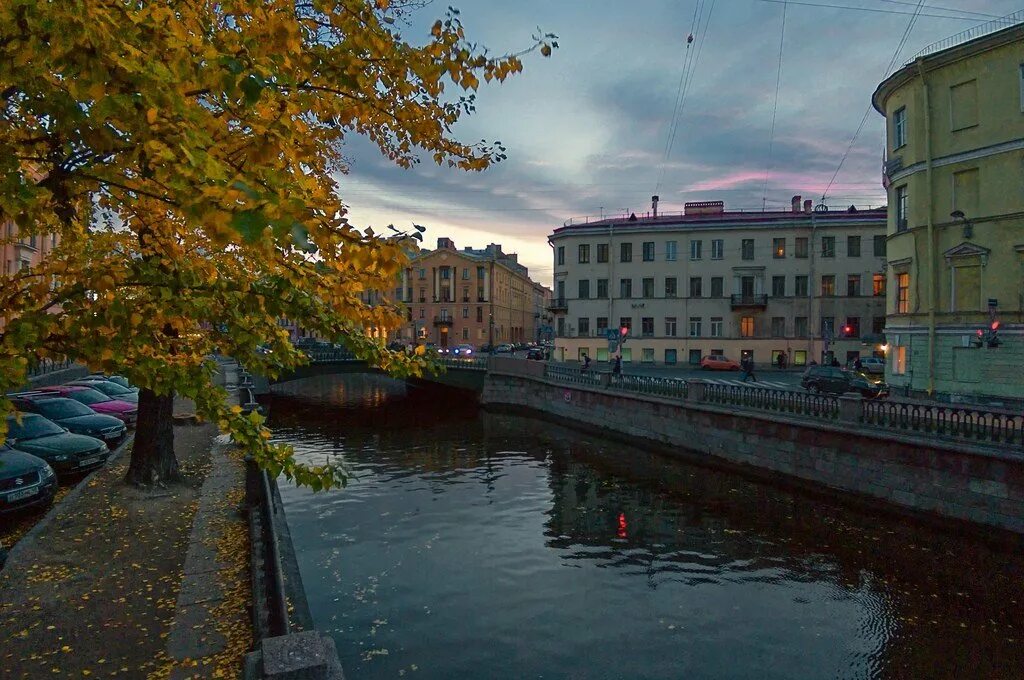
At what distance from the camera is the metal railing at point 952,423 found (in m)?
15.5

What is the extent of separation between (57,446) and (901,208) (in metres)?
34.4

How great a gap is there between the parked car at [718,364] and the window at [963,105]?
992 inches

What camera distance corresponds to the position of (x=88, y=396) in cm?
2409

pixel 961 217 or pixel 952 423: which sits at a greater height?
pixel 961 217

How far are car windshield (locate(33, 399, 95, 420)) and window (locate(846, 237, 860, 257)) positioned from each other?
5408cm

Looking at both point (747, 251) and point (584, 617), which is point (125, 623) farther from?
point (747, 251)

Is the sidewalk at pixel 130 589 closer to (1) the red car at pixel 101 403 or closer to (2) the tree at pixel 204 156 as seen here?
(2) the tree at pixel 204 156

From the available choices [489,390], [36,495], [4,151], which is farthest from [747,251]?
[4,151]

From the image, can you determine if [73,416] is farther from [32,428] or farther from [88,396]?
[88,396]

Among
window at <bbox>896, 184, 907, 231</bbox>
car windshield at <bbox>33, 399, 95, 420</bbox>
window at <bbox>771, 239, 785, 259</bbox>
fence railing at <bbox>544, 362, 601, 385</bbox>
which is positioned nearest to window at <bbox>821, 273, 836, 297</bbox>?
window at <bbox>771, 239, 785, 259</bbox>

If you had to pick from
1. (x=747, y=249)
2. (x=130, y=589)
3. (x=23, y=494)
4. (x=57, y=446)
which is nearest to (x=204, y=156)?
(x=130, y=589)

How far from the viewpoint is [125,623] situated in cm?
746

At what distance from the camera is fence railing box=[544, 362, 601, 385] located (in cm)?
3362

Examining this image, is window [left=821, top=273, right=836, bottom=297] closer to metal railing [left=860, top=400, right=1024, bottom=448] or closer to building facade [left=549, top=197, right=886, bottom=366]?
building facade [left=549, top=197, right=886, bottom=366]
